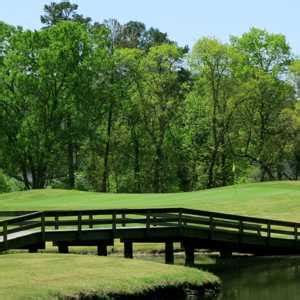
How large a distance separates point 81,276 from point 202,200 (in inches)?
1261

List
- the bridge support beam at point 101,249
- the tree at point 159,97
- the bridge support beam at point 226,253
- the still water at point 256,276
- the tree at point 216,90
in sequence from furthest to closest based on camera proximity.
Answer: the tree at point 159,97 → the tree at point 216,90 → the bridge support beam at point 226,253 → the bridge support beam at point 101,249 → the still water at point 256,276

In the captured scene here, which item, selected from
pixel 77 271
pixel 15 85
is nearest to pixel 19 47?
pixel 15 85

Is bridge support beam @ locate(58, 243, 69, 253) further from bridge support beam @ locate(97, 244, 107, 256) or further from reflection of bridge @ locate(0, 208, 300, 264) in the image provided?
bridge support beam @ locate(97, 244, 107, 256)

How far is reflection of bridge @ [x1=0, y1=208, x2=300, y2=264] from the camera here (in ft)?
96.8

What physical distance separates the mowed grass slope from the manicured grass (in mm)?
21507

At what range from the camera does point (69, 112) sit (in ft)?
252

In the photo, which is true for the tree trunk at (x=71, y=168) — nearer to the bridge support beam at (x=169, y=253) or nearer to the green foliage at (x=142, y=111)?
the green foliage at (x=142, y=111)

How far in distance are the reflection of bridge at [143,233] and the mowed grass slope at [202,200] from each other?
36.6ft

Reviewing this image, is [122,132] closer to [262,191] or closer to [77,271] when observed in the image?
[262,191]

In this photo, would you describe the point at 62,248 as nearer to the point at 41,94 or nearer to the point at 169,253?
the point at 169,253

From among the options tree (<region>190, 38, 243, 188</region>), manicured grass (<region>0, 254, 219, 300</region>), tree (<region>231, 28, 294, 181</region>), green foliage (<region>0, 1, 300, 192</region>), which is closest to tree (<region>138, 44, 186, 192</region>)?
green foliage (<region>0, 1, 300, 192</region>)

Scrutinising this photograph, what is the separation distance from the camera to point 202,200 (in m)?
54.2

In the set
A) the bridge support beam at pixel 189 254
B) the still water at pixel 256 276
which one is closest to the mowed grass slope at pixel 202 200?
the still water at pixel 256 276

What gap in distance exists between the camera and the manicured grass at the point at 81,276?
2041cm
